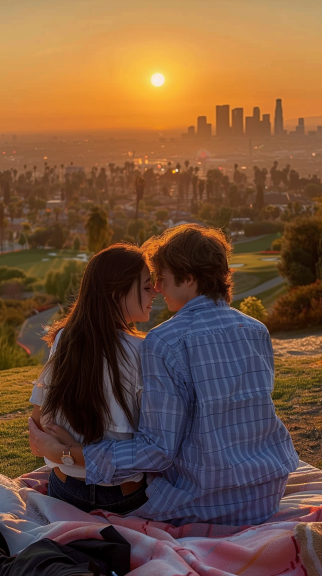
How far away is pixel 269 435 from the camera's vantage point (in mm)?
2611

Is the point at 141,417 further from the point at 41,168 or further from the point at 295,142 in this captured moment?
Result: the point at 295,142

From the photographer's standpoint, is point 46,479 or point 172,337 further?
point 46,479

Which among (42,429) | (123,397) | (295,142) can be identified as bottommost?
(42,429)

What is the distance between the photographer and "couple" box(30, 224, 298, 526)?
8.01ft

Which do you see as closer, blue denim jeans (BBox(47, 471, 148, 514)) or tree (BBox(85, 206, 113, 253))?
blue denim jeans (BBox(47, 471, 148, 514))

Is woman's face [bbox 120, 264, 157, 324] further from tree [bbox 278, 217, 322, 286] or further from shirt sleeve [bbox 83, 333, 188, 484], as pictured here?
tree [bbox 278, 217, 322, 286]

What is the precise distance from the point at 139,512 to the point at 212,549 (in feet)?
1.37

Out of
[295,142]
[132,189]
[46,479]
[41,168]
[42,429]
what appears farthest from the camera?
[295,142]

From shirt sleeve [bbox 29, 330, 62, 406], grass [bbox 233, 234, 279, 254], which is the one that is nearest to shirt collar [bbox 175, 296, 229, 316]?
shirt sleeve [bbox 29, 330, 62, 406]

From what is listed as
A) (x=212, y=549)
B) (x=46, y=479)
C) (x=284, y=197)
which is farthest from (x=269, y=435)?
(x=284, y=197)

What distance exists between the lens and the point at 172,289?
2643mm

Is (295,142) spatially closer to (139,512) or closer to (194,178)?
(194,178)

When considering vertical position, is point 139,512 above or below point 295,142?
below

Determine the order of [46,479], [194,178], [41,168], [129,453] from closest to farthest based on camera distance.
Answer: [129,453] < [46,479] < [194,178] < [41,168]
